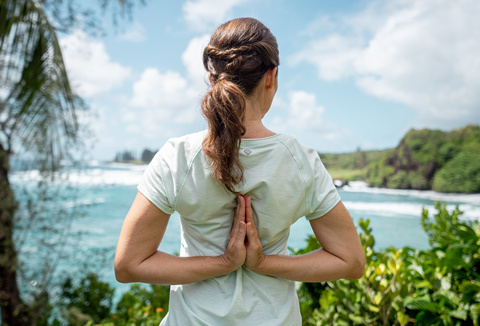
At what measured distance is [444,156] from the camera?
11516mm

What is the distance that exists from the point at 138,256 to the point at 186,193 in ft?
0.71

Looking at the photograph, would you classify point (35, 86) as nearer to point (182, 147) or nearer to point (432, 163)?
point (182, 147)

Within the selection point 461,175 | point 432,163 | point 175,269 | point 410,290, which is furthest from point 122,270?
point 432,163

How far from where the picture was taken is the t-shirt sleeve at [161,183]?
0.86 metres

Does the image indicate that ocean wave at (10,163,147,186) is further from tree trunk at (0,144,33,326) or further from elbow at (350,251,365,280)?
elbow at (350,251,365,280)

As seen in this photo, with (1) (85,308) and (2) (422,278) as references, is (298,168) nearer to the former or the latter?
(2) (422,278)

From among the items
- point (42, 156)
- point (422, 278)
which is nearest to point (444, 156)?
point (422, 278)

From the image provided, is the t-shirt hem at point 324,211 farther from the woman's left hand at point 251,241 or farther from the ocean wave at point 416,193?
the ocean wave at point 416,193

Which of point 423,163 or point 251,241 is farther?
point 423,163

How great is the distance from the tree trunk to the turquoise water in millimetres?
165

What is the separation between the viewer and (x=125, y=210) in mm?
7785

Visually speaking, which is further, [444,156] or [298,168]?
[444,156]

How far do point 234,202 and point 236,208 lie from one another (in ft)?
0.08

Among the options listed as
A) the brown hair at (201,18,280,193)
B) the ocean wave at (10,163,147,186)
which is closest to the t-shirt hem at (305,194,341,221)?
the brown hair at (201,18,280,193)
